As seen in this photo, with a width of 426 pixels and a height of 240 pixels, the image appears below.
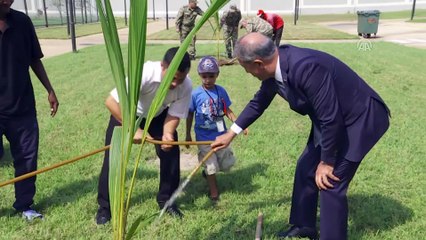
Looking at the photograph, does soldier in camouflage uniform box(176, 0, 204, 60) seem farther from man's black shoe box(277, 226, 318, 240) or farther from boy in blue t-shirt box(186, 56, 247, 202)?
man's black shoe box(277, 226, 318, 240)

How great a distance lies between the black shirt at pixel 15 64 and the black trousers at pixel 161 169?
0.67m

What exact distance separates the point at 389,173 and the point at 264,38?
2.54 meters

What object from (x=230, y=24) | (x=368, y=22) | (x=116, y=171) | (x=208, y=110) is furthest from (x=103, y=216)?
(x=368, y=22)

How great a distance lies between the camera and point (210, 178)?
3770 millimetres

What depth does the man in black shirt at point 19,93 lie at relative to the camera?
3087mm

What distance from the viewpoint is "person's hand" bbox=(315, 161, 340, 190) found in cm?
260

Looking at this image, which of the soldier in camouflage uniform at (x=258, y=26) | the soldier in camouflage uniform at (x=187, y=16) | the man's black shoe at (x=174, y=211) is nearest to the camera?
the man's black shoe at (x=174, y=211)

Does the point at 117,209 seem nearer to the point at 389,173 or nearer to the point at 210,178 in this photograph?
the point at 210,178

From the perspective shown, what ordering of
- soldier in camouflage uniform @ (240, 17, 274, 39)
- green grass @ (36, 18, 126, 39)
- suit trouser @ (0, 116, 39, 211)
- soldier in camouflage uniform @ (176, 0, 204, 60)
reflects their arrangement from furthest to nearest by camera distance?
green grass @ (36, 18, 126, 39)
soldier in camouflage uniform @ (176, 0, 204, 60)
soldier in camouflage uniform @ (240, 17, 274, 39)
suit trouser @ (0, 116, 39, 211)

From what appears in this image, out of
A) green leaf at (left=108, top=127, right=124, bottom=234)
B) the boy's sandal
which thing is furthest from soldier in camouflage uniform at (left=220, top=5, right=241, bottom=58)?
green leaf at (left=108, top=127, right=124, bottom=234)

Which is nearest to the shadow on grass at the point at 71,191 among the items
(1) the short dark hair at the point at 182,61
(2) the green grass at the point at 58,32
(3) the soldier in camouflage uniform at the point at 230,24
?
(1) the short dark hair at the point at 182,61

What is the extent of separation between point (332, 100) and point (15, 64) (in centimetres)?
222

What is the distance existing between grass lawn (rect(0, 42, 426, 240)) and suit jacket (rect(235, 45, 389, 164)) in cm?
97

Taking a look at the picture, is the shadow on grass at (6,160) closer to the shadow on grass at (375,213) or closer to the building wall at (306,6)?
the shadow on grass at (375,213)
